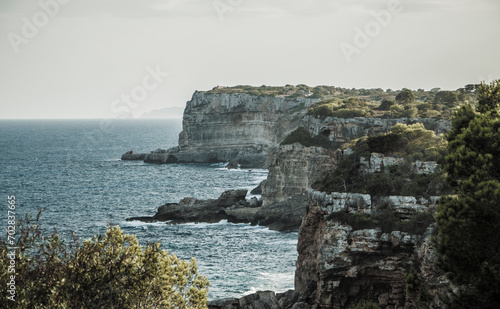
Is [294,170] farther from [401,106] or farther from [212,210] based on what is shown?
[401,106]

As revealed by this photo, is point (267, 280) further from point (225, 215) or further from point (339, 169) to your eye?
point (225, 215)

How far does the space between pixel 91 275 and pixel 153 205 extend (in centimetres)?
6040

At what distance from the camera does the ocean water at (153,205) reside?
4678 cm

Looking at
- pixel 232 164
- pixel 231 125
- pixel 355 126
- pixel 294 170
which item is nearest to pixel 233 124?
pixel 231 125

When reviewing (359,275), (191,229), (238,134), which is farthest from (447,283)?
(238,134)

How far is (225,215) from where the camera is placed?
67750 millimetres

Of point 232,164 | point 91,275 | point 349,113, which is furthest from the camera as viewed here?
point 232,164

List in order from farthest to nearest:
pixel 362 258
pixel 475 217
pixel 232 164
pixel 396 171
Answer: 1. pixel 232 164
2. pixel 396 171
3. pixel 362 258
4. pixel 475 217

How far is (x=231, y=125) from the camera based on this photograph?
12744 cm

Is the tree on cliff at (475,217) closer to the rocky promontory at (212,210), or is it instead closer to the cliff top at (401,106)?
the cliff top at (401,106)

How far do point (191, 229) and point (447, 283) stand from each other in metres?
41.9

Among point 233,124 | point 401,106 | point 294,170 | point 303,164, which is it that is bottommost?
point 294,170

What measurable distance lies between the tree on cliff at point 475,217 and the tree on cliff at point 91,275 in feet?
34.3

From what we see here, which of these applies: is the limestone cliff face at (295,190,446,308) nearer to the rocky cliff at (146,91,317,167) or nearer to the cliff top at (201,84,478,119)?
the cliff top at (201,84,478,119)
